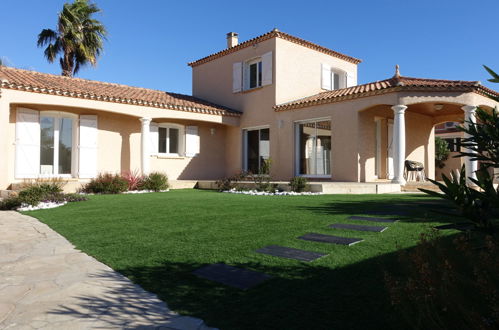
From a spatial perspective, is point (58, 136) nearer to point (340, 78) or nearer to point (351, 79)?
point (340, 78)

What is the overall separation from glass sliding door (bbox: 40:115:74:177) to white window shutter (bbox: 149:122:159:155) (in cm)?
305

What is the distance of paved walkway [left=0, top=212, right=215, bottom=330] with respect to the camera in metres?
2.54

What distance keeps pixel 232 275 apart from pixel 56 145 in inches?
484

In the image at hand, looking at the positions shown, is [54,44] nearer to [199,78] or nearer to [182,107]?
[199,78]

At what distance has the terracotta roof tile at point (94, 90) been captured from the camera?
12117mm

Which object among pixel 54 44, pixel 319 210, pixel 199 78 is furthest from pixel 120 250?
pixel 54 44

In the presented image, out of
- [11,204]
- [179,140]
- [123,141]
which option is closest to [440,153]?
[179,140]

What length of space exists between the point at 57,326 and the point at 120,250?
6.52 feet

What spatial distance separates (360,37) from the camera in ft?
54.7

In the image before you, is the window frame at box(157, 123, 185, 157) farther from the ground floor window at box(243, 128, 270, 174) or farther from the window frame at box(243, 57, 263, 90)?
the window frame at box(243, 57, 263, 90)

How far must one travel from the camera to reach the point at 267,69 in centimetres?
1644

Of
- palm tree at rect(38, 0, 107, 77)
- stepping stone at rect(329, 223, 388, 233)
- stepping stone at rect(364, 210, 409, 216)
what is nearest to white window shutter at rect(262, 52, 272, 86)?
palm tree at rect(38, 0, 107, 77)

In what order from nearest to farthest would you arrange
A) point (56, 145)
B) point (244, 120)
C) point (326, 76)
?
point (56, 145) < point (244, 120) < point (326, 76)

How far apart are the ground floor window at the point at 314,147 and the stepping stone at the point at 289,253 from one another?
10.8 m
